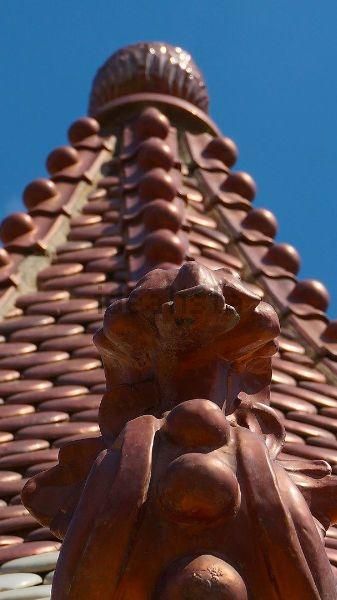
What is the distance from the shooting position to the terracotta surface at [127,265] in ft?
12.8

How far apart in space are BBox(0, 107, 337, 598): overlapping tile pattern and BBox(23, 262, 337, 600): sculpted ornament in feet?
3.74

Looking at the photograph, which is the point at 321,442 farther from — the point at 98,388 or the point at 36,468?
the point at 36,468

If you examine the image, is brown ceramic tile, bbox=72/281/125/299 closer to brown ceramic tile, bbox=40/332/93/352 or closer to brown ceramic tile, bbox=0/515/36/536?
brown ceramic tile, bbox=40/332/93/352

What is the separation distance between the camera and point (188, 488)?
1841mm

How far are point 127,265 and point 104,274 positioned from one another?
14 centimetres

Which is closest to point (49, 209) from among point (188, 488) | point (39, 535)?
point (39, 535)

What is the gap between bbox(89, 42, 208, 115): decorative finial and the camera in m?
7.49

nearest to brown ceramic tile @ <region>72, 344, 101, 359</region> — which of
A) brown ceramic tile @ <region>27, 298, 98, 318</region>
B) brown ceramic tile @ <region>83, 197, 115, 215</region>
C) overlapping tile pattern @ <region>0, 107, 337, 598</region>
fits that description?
overlapping tile pattern @ <region>0, 107, 337, 598</region>

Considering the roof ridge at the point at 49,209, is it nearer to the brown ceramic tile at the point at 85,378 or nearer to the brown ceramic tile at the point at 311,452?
the brown ceramic tile at the point at 85,378

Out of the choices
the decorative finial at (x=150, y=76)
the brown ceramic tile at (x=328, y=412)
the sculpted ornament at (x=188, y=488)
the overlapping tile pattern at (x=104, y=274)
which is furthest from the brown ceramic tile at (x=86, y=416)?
the decorative finial at (x=150, y=76)

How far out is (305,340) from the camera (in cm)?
526

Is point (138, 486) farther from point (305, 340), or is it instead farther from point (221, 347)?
point (305, 340)

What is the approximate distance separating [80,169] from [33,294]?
1427mm

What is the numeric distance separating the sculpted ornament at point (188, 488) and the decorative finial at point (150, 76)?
17.9 ft
